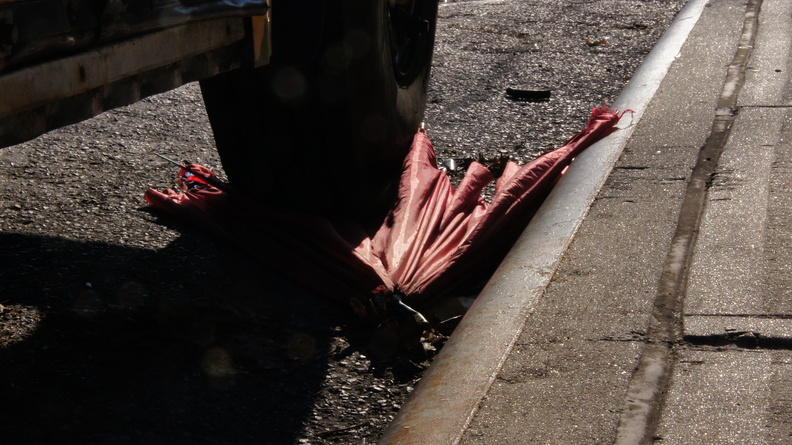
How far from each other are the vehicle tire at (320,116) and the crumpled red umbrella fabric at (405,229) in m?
0.10

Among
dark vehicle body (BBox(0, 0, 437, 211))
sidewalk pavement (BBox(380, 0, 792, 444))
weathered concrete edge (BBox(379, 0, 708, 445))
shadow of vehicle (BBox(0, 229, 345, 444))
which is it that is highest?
dark vehicle body (BBox(0, 0, 437, 211))

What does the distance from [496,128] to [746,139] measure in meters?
1.27

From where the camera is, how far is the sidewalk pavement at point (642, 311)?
5.71 ft

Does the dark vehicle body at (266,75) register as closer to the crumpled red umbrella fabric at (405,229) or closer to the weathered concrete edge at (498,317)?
the crumpled red umbrella fabric at (405,229)

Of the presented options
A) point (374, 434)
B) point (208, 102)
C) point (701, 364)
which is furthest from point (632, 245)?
point (208, 102)

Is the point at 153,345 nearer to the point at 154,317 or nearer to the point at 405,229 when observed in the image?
the point at 154,317

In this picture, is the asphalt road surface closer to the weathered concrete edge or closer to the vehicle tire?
the weathered concrete edge

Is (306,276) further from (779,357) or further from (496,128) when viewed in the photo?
(496,128)

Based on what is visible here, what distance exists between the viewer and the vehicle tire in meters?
3.00

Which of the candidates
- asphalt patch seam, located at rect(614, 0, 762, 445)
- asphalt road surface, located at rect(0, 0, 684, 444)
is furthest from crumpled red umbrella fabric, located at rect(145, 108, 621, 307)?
asphalt patch seam, located at rect(614, 0, 762, 445)

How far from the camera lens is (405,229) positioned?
120 inches

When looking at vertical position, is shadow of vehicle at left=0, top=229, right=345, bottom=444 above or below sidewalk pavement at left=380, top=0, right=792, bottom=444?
below

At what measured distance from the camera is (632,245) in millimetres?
2475

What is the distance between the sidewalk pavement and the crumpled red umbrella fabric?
17 centimetres
